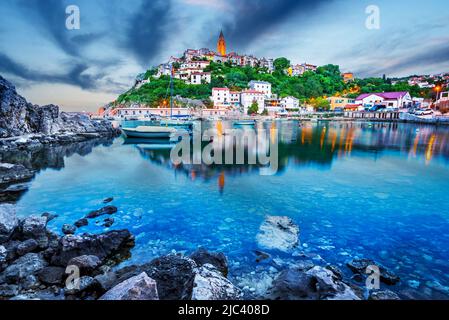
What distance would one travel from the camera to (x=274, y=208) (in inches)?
372

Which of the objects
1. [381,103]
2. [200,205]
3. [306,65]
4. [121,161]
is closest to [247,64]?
[306,65]

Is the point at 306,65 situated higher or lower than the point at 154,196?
higher

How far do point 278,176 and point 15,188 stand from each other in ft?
42.4

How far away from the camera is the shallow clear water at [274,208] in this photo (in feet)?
20.3

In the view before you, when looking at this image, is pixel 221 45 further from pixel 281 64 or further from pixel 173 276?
pixel 173 276

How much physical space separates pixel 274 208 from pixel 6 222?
26.5 feet

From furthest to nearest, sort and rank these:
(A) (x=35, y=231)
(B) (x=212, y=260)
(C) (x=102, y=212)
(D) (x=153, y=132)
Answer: (D) (x=153, y=132) < (C) (x=102, y=212) < (A) (x=35, y=231) < (B) (x=212, y=260)

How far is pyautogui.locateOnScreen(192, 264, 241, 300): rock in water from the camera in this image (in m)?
3.78

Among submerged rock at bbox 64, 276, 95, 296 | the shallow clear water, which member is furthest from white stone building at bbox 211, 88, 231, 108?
submerged rock at bbox 64, 276, 95, 296

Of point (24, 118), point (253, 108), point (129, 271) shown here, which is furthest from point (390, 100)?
point (129, 271)

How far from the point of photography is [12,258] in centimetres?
555

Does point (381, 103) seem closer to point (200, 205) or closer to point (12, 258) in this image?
point (200, 205)

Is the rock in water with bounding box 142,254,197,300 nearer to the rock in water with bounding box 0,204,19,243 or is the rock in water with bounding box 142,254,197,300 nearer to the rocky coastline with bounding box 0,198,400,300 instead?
the rocky coastline with bounding box 0,198,400,300
